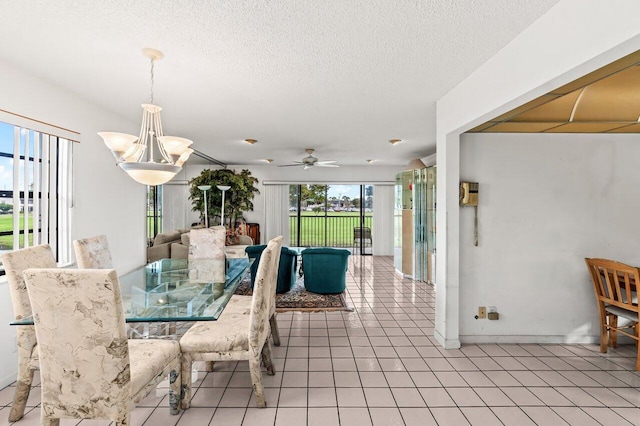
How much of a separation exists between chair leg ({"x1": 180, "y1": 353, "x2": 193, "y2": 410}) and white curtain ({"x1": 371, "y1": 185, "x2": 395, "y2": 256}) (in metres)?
6.76

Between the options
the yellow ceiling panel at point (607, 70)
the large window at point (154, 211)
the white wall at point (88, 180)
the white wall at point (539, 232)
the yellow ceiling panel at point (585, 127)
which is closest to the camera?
the yellow ceiling panel at point (607, 70)

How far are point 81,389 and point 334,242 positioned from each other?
8.32 m

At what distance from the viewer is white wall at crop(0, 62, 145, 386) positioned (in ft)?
7.79

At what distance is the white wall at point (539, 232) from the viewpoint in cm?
310

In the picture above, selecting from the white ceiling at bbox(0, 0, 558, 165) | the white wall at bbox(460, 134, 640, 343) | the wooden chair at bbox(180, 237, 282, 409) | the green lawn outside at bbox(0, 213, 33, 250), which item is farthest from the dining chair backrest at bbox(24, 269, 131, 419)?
the white wall at bbox(460, 134, 640, 343)

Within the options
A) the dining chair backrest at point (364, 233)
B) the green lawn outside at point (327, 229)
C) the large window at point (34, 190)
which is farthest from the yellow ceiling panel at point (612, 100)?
the green lawn outside at point (327, 229)

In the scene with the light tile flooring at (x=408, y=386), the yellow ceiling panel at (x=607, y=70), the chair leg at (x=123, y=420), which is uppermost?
the yellow ceiling panel at (x=607, y=70)

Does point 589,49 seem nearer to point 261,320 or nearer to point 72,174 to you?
point 261,320

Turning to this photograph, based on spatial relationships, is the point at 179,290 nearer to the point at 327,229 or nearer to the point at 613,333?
the point at 613,333

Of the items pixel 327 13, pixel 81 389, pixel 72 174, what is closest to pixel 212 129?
pixel 72 174

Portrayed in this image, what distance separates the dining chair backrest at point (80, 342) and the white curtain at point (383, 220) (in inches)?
288

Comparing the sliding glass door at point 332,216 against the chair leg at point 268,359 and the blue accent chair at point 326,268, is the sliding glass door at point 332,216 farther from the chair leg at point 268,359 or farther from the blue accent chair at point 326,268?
the chair leg at point 268,359

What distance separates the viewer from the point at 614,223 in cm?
312

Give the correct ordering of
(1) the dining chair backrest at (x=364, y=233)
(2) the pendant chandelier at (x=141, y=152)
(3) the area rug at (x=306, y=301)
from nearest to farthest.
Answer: (2) the pendant chandelier at (x=141, y=152), (3) the area rug at (x=306, y=301), (1) the dining chair backrest at (x=364, y=233)
